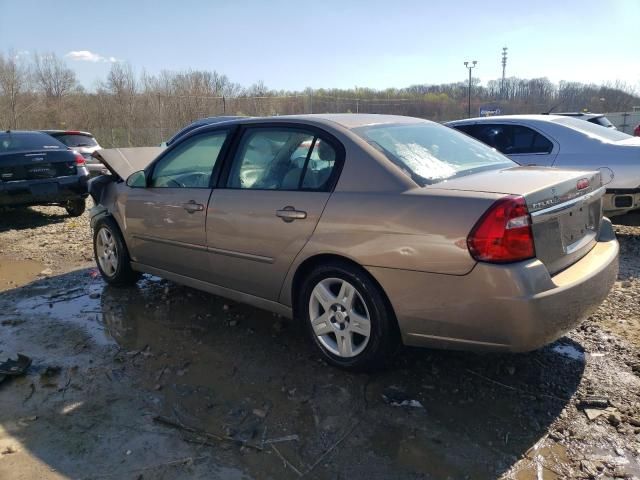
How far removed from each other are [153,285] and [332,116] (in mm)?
2713

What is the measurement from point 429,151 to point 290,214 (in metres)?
1.01

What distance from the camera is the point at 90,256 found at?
6367mm

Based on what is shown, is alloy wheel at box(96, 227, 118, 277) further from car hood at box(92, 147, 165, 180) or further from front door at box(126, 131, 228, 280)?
car hood at box(92, 147, 165, 180)

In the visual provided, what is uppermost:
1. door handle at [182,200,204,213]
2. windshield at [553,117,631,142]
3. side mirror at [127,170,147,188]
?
windshield at [553,117,631,142]

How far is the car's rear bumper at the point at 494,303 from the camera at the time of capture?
251 centimetres

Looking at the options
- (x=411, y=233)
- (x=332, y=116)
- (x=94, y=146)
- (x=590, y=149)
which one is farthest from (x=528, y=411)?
(x=94, y=146)

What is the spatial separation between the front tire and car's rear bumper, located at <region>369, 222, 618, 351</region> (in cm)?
10

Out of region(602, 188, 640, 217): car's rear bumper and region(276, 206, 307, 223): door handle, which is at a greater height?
region(276, 206, 307, 223): door handle

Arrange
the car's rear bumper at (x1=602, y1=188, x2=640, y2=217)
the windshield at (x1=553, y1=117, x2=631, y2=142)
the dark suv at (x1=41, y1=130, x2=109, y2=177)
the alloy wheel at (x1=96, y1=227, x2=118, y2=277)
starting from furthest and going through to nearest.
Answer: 1. the dark suv at (x1=41, y1=130, x2=109, y2=177)
2. the windshield at (x1=553, y1=117, x2=631, y2=142)
3. the car's rear bumper at (x1=602, y1=188, x2=640, y2=217)
4. the alloy wheel at (x1=96, y1=227, x2=118, y2=277)

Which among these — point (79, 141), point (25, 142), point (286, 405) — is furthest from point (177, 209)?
point (79, 141)

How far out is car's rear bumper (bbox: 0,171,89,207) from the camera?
7816 mm

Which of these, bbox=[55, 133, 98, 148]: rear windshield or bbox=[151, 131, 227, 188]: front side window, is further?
bbox=[55, 133, 98, 148]: rear windshield

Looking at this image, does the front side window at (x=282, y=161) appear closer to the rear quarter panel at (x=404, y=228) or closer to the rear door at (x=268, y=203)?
the rear door at (x=268, y=203)

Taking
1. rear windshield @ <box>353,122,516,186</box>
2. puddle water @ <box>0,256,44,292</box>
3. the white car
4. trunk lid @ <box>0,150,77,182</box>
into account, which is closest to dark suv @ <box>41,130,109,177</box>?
trunk lid @ <box>0,150,77,182</box>
